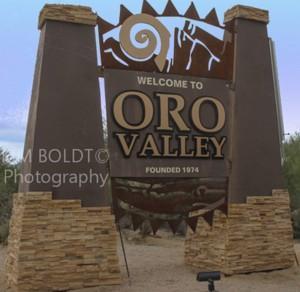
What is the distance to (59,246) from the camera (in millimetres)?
9828

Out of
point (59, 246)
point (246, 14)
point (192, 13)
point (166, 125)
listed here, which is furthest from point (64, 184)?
point (246, 14)

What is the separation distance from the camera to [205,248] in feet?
39.7

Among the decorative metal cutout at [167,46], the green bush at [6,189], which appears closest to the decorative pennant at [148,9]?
the decorative metal cutout at [167,46]

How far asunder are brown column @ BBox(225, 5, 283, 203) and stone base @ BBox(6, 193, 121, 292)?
3.30 metres

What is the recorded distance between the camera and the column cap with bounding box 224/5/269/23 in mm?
12152

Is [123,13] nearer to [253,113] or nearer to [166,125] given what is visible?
[166,125]

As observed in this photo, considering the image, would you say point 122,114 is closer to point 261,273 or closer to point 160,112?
point 160,112

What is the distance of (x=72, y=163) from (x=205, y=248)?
4.08 metres

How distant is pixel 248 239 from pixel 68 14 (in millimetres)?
6341

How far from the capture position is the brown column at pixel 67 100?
996 cm

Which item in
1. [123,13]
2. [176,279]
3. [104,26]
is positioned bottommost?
[176,279]

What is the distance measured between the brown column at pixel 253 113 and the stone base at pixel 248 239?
1.12 ft

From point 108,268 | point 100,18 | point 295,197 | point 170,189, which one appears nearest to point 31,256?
point 108,268

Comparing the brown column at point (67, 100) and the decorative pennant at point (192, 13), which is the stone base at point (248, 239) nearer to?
the brown column at point (67, 100)
